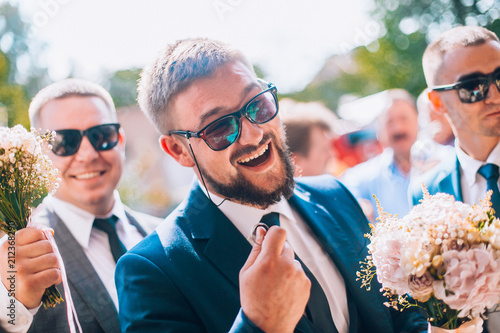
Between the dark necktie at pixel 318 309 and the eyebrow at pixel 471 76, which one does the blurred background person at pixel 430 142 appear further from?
the dark necktie at pixel 318 309

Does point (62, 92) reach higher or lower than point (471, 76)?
higher

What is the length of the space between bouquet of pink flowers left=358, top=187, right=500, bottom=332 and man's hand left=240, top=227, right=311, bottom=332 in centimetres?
44

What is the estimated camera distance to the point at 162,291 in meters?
1.98

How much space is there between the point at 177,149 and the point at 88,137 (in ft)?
3.13

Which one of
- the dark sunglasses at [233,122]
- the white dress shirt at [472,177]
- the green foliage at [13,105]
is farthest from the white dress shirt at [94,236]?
the green foliage at [13,105]

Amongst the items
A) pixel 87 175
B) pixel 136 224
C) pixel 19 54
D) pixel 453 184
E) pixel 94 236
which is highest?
pixel 19 54

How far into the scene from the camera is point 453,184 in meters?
3.05

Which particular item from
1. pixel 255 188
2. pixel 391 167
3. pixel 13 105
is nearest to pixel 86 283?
pixel 255 188

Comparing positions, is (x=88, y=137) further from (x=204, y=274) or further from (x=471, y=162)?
(x=471, y=162)

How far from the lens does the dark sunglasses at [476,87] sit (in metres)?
2.83

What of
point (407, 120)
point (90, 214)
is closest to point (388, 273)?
point (90, 214)

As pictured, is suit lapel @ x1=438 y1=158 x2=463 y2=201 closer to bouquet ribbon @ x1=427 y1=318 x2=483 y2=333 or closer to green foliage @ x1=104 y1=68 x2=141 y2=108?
bouquet ribbon @ x1=427 y1=318 x2=483 y2=333

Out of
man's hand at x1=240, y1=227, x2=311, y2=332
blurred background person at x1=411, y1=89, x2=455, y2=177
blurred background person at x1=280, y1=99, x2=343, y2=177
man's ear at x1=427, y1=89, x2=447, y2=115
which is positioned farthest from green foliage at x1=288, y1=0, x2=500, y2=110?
man's hand at x1=240, y1=227, x2=311, y2=332

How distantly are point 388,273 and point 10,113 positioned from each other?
13128 millimetres
